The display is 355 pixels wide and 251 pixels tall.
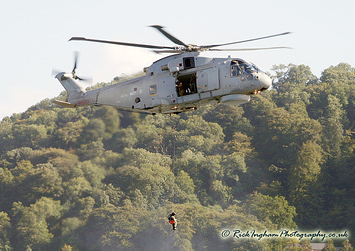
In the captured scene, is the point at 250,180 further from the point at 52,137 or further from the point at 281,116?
the point at 52,137

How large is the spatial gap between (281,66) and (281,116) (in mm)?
29990

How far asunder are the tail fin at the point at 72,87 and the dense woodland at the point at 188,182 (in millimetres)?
29823

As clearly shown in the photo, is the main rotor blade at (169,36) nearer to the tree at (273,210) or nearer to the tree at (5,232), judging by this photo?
the tree at (273,210)

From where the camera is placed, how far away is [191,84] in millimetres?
42062

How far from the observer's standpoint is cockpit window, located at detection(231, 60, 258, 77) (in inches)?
1635

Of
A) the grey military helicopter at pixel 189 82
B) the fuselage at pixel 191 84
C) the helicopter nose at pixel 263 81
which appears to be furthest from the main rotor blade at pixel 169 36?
the helicopter nose at pixel 263 81

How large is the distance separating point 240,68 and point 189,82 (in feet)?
9.70

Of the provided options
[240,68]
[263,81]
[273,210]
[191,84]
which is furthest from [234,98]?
[273,210]

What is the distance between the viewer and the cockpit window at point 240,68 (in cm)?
4153

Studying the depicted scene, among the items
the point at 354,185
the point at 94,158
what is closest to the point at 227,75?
the point at 94,158

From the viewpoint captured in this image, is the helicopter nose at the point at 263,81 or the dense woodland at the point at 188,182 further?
the dense woodland at the point at 188,182

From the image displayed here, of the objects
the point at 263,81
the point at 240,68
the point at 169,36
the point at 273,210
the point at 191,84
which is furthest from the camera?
the point at 273,210

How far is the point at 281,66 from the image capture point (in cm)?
14825

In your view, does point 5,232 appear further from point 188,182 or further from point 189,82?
point 189,82
